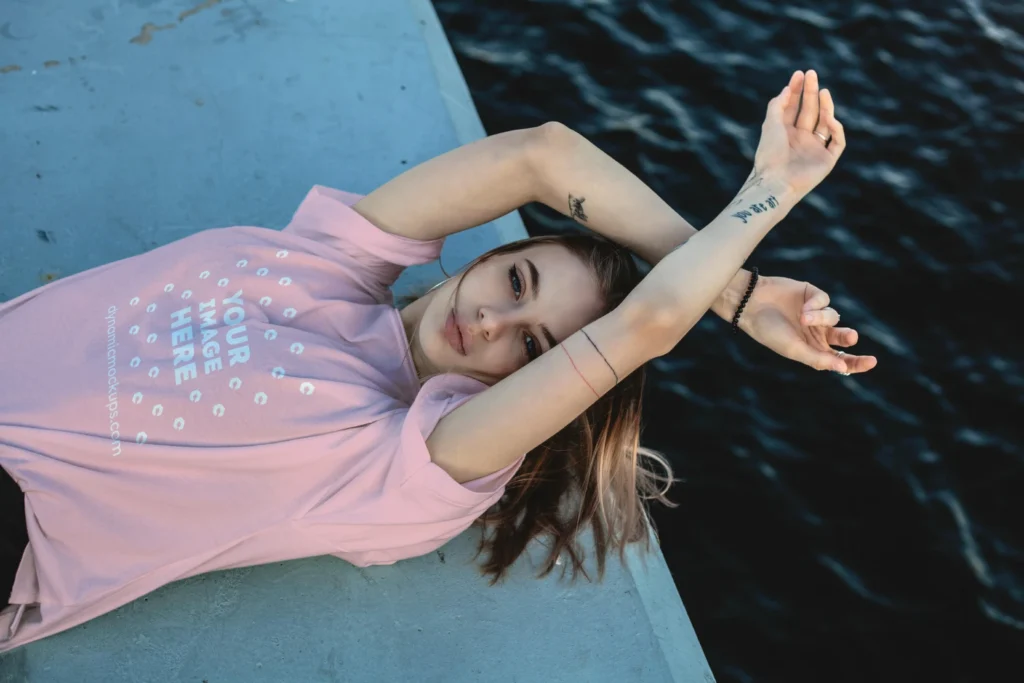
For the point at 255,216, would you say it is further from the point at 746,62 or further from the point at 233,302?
the point at 746,62

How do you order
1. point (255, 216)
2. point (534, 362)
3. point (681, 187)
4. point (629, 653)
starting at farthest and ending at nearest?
point (681, 187) < point (255, 216) < point (629, 653) < point (534, 362)

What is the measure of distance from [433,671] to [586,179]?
147cm

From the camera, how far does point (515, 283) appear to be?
102 inches

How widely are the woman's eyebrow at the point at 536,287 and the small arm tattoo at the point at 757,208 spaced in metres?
0.55

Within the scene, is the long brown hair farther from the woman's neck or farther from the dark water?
the dark water

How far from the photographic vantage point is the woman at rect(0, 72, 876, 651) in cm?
235

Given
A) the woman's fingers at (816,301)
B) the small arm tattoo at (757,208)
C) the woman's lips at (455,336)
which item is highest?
the small arm tattoo at (757,208)

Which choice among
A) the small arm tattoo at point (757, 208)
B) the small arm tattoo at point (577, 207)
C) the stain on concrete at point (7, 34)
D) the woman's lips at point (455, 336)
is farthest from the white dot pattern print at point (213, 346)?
the stain on concrete at point (7, 34)

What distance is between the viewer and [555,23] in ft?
19.3

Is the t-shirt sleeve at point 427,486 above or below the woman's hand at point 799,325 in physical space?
below

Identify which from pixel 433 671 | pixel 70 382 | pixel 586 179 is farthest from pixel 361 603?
pixel 586 179

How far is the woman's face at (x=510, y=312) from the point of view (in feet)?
8.36

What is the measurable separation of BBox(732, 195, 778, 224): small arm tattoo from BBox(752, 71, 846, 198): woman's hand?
99 mm

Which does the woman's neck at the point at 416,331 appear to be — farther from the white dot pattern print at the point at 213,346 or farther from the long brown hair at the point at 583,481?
the white dot pattern print at the point at 213,346
